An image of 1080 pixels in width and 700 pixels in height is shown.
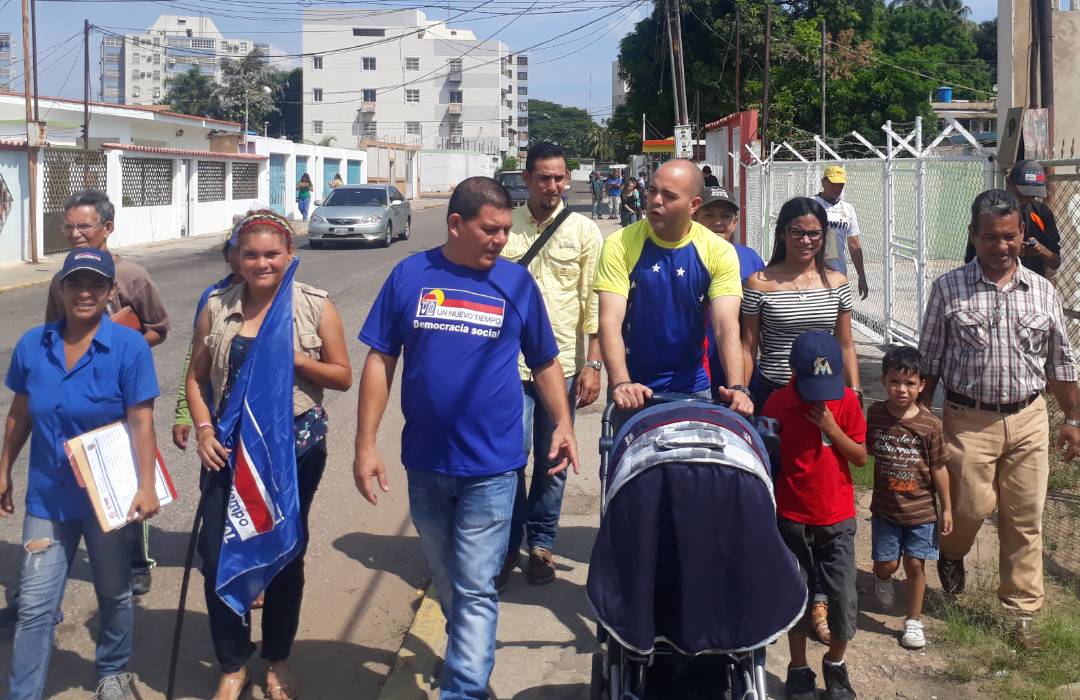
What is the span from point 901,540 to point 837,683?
92cm

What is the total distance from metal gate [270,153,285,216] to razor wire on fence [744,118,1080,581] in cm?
2803

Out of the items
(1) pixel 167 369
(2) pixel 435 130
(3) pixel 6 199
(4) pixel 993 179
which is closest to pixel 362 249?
(3) pixel 6 199

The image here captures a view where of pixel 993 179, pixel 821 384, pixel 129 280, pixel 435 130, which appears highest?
pixel 435 130

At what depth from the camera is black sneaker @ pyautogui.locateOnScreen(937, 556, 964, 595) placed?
5086 millimetres

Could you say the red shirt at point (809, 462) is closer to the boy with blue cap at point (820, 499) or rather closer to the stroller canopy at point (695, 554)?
the boy with blue cap at point (820, 499)

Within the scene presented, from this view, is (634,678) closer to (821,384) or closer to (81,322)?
(821,384)

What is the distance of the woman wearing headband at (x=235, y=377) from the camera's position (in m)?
3.98

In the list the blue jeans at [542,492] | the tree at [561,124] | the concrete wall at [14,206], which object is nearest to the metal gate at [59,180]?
the concrete wall at [14,206]

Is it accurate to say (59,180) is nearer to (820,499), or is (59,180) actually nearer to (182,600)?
(182,600)

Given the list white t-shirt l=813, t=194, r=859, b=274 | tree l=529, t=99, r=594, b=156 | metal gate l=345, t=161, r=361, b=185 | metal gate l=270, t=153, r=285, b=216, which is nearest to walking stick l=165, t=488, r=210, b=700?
white t-shirt l=813, t=194, r=859, b=274

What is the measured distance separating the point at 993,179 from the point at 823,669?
162 inches

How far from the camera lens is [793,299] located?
4.74 meters

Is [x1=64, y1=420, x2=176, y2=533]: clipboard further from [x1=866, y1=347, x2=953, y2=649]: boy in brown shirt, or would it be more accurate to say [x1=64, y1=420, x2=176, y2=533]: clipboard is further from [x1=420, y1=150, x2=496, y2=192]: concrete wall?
[x1=420, y1=150, x2=496, y2=192]: concrete wall

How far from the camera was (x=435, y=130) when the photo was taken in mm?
102438
